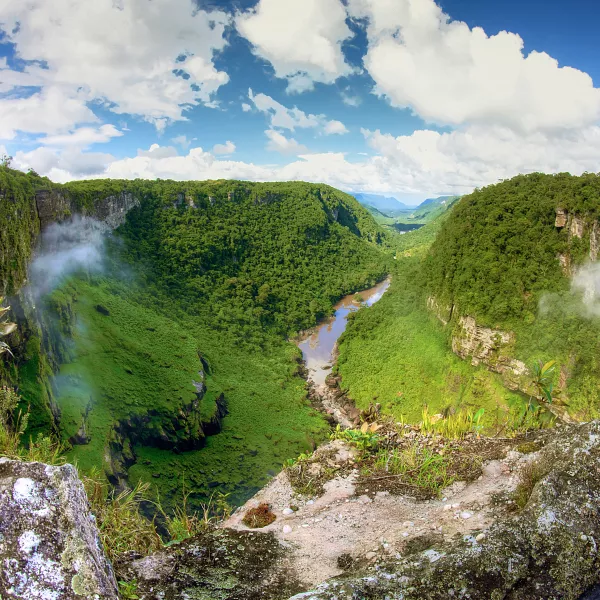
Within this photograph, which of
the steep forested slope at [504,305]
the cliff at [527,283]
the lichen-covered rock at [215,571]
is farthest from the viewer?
the steep forested slope at [504,305]

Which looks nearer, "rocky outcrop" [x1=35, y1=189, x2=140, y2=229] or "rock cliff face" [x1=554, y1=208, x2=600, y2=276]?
"rocky outcrop" [x1=35, y1=189, x2=140, y2=229]

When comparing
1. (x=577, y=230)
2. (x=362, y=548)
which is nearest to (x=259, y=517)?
(x=362, y=548)

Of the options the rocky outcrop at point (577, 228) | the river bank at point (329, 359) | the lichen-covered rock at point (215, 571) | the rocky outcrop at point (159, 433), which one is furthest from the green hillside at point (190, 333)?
the rocky outcrop at point (577, 228)

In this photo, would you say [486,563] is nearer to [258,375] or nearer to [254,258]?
[258,375]

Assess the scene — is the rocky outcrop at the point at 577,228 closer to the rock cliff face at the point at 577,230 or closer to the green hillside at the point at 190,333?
the rock cliff face at the point at 577,230

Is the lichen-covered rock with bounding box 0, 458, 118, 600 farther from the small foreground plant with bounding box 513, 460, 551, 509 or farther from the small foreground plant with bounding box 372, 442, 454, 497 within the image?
the small foreground plant with bounding box 372, 442, 454, 497

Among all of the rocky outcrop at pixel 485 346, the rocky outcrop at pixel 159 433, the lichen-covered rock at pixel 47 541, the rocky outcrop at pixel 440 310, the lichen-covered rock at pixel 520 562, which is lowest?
the rocky outcrop at pixel 159 433

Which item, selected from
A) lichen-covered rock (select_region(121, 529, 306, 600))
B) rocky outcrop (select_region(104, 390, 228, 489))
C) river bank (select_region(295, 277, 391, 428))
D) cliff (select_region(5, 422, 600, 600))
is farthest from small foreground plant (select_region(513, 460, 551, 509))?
river bank (select_region(295, 277, 391, 428))

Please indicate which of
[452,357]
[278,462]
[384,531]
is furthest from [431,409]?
[384,531]
